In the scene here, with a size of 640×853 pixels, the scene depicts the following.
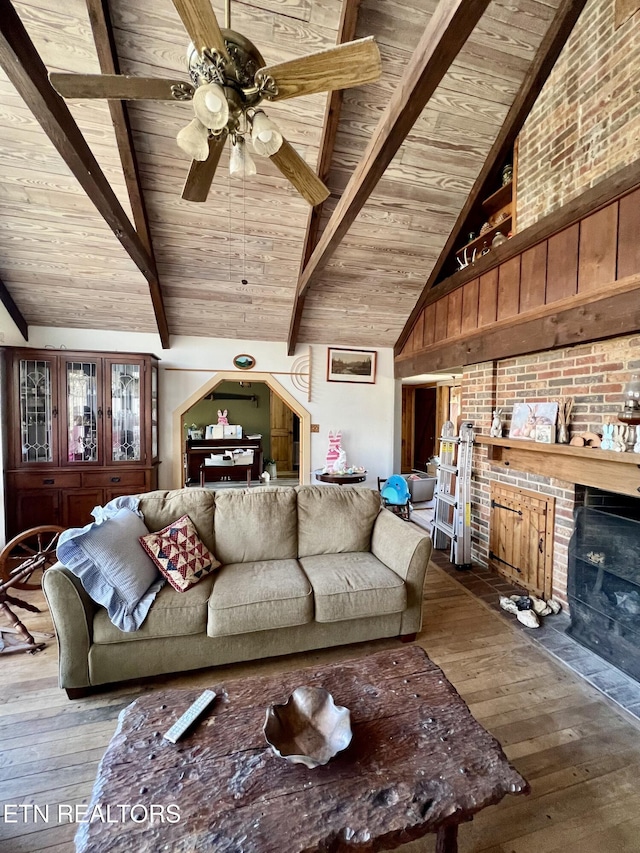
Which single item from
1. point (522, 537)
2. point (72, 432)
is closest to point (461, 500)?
point (522, 537)

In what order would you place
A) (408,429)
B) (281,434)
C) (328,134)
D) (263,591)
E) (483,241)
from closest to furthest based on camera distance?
(263,591), (328,134), (483,241), (408,429), (281,434)

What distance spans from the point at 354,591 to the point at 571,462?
5.58 ft

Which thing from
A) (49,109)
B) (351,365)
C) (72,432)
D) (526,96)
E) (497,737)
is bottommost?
(497,737)

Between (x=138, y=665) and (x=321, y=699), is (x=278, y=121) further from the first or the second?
(x=138, y=665)

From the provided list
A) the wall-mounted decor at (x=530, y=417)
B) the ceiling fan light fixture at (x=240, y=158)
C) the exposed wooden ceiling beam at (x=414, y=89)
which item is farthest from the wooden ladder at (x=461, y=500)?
the ceiling fan light fixture at (x=240, y=158)

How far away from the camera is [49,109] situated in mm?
1919

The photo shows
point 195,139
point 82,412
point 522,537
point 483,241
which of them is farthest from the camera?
point 82,412

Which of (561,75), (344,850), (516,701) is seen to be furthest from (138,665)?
(561,75)

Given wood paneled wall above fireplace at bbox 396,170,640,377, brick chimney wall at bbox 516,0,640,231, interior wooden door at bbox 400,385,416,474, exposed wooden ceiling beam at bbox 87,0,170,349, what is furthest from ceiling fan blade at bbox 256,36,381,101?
interior wooden door at bbox 400,385,416,474

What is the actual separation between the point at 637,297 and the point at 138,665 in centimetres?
340

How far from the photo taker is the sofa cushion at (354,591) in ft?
6.75

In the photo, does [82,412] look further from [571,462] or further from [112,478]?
[571,462]

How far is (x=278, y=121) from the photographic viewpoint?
2635 millimetres

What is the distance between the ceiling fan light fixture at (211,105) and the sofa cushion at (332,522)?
2113mm
